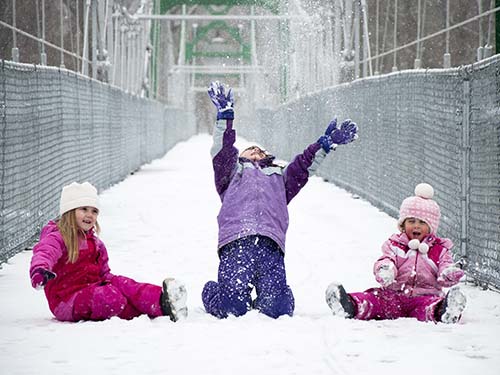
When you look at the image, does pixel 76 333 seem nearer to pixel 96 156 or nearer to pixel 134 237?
pixel 134 237

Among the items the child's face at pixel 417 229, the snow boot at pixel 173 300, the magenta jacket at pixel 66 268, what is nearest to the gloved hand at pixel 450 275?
the child's face at pixel 417 229

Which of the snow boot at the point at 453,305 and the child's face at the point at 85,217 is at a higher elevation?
the child's face at the point at 85,217

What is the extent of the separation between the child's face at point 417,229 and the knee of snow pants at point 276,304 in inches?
31.4

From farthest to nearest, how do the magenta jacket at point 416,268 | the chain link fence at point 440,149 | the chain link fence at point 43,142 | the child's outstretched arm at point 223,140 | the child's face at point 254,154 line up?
the chain link fence at point 43,142, the chain link fence at point 440,149, the child's face at point 254,154, the child's outstretched arm at point 223,140, the magenta jacket at point 416,268

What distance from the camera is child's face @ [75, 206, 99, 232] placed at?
Result: 629 cm

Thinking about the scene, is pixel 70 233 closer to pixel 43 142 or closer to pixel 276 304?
pixel 276 304

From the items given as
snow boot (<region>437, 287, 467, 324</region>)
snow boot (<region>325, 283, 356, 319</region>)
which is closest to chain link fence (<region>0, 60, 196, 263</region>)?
snow boot (<region>325, 283, 356, 319</region>)

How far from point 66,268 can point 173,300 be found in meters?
0.62

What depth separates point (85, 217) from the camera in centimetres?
630

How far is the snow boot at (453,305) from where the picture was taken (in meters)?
5.93

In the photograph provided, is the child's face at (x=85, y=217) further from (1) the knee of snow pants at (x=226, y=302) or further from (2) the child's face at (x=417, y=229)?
(2) the child's face at (x=417, y=229)

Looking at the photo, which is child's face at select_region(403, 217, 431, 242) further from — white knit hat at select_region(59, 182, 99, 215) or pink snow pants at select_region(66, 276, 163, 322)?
white knit hat at select_region(59, 182, 99, 215)

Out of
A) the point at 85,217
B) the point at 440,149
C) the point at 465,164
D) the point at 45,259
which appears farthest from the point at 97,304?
the point at 440,149

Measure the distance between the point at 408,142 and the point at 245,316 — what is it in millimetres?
6592
